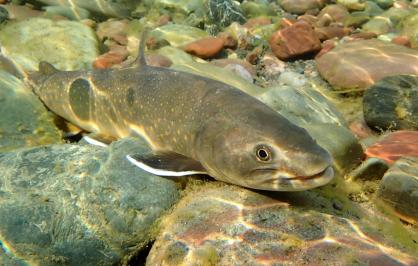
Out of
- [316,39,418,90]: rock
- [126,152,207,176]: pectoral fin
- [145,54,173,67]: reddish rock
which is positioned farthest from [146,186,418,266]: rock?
[145,54,173,67]: reddish rock

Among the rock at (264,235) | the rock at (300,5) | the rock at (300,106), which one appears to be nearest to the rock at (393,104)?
the rock at (300,106)

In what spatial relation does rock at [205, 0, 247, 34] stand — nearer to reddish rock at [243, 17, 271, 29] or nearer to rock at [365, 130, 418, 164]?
reddish rock at [243, 17, 271, 29]

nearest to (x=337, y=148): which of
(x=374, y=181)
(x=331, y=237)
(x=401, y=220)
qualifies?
(x=374, y=181)

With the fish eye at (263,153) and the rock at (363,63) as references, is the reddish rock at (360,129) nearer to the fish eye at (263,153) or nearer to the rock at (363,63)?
the rock at (363,63)

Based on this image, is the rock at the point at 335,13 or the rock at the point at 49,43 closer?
the rock at the point at 49,43

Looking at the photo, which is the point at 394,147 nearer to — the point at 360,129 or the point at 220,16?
the point at 360,129

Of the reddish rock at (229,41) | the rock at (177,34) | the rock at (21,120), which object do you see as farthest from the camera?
the rock at (177,34)

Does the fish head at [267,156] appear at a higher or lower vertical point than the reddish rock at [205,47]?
higher
